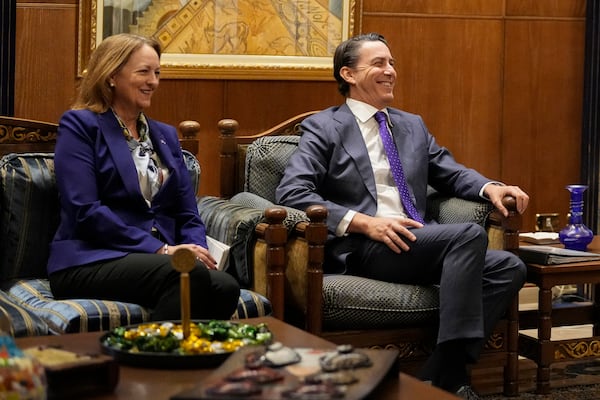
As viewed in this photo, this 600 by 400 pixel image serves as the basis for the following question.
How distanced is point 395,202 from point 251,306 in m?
0.92

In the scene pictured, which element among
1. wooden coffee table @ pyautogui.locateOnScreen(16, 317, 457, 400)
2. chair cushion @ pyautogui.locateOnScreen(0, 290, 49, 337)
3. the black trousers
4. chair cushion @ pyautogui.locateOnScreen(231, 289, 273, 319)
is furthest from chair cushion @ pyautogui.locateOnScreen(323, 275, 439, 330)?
wooden coffee table @ pyautogui.locateOnScreen(16, 317, 457, 400)

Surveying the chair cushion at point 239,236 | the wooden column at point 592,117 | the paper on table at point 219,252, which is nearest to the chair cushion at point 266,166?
the chair cushion at point 239,236

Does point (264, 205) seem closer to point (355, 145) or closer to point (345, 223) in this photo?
point (345, 223)

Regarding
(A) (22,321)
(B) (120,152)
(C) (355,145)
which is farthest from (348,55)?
(A) (22,321)

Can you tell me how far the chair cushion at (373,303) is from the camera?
3826 mm

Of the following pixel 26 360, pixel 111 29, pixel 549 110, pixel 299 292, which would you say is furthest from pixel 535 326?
pixel 26 360

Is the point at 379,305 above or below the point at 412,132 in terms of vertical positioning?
below

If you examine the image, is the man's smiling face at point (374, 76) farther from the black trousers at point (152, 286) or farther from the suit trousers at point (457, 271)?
the black trousers at point (152, 286)

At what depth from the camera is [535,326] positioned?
4621 millimetres

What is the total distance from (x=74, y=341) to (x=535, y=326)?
2.59 meters

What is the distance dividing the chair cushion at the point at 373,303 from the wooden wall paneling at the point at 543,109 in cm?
240

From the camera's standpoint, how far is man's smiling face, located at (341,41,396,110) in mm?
4375

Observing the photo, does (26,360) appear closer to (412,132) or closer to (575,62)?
(412,132)

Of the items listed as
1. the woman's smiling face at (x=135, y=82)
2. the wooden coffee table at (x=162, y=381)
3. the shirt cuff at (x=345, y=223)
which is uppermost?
the woman's smiling face at (x=135, y=82)
